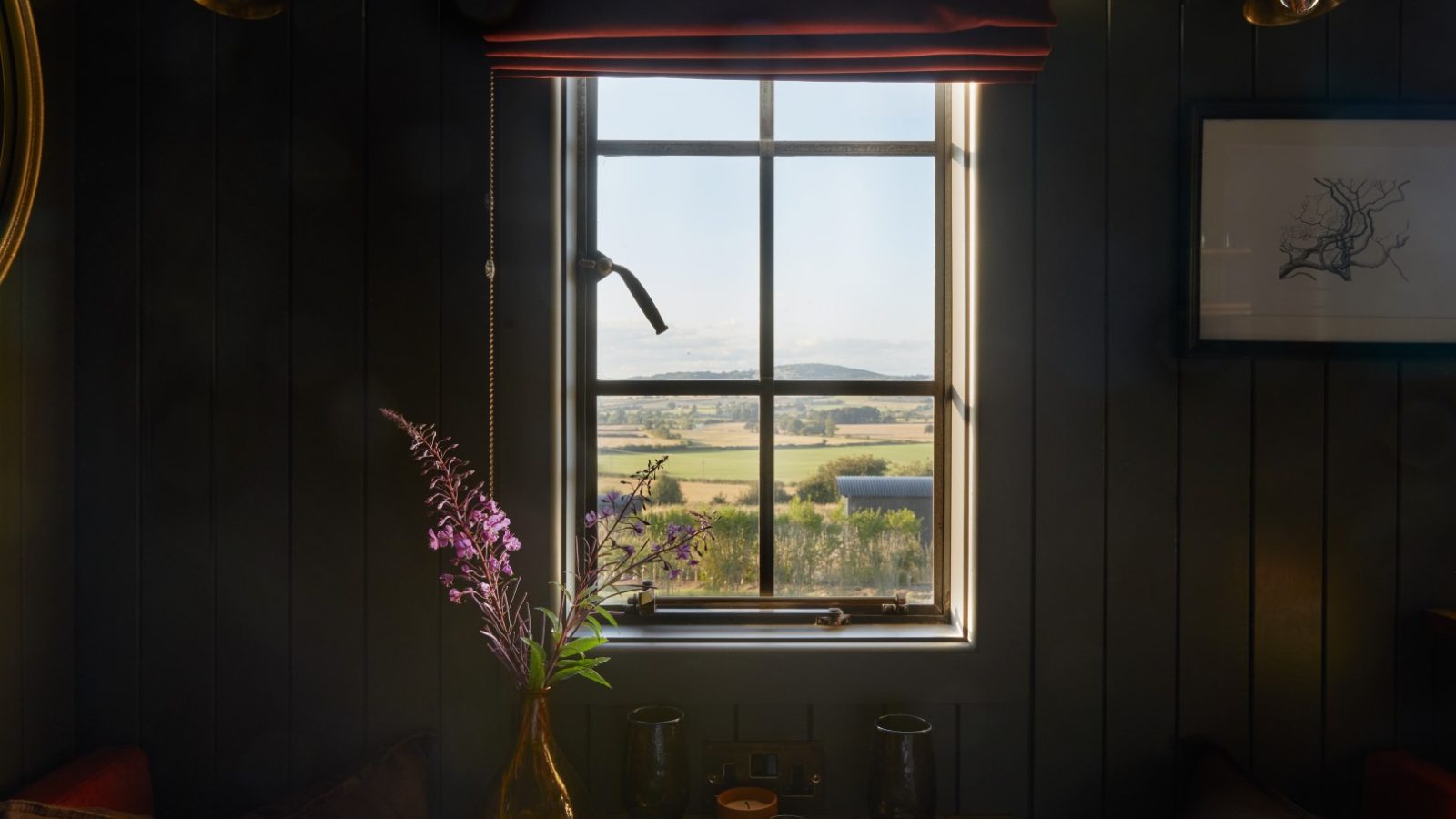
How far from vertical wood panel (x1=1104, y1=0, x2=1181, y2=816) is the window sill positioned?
0.32 m

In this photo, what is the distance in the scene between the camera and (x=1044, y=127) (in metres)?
1.70

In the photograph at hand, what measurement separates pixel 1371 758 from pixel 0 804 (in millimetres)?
2232

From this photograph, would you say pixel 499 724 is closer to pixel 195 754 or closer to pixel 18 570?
pixel 195 754

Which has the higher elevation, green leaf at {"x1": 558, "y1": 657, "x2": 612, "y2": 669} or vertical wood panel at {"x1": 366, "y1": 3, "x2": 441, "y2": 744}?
vertical wood panel at {"x1": 366, "y1": 3, "x2": 441, "y2": 744}

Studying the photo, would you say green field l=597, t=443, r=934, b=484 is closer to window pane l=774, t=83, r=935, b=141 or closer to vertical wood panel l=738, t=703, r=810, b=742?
vertical wood panel l=738, t=703, r=810, b=742

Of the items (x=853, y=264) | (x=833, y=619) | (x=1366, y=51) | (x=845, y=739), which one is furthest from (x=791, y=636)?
(x=1366, y=51)

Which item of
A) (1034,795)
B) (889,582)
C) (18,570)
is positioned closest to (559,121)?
(889,582)

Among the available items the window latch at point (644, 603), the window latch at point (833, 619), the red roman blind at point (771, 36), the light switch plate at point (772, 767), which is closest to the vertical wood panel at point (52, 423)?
the red roman blind at point (771, 36)

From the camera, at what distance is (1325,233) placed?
65.8 inches

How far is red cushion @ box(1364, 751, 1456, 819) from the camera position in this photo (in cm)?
147

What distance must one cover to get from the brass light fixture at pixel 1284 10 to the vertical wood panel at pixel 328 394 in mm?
1531

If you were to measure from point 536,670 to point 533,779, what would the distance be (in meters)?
0.18

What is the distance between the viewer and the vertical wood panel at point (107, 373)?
1688mm

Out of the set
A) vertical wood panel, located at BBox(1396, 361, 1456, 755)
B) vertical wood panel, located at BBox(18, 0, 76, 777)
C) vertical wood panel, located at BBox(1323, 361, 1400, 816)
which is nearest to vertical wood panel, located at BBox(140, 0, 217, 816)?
vertical wood panel, located at BBox(18, 0, 76, 777)
